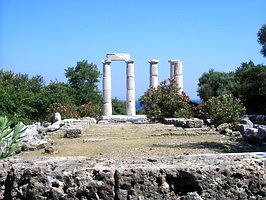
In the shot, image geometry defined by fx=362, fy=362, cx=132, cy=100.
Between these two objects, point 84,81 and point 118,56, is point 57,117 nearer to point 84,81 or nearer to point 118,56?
point 118,56

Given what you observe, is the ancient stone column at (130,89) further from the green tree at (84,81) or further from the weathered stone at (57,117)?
the weathered stone at (57,117)

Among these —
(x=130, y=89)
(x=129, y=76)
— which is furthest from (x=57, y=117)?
(x=129, y=76)

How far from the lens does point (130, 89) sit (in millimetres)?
35188

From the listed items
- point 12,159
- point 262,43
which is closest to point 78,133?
point 12,159

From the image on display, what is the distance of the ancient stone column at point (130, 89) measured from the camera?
114 feet

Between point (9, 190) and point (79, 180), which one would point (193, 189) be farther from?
point (9, 190)

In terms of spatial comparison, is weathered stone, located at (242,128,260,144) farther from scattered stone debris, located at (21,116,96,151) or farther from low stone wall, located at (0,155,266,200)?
low stone wall, located at (0,155,266,200)

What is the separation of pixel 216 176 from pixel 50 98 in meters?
24.7

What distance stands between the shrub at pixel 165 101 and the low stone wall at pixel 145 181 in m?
17.4

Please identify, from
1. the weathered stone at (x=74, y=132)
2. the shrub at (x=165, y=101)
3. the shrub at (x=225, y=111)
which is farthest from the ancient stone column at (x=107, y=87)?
the weathered stone at (x=74, y=132)

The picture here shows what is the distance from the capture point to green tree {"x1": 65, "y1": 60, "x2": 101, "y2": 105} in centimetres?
3888

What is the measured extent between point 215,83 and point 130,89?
10.0 meters

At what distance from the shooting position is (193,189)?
288 centimetres

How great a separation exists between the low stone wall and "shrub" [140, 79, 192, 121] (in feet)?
57.1
